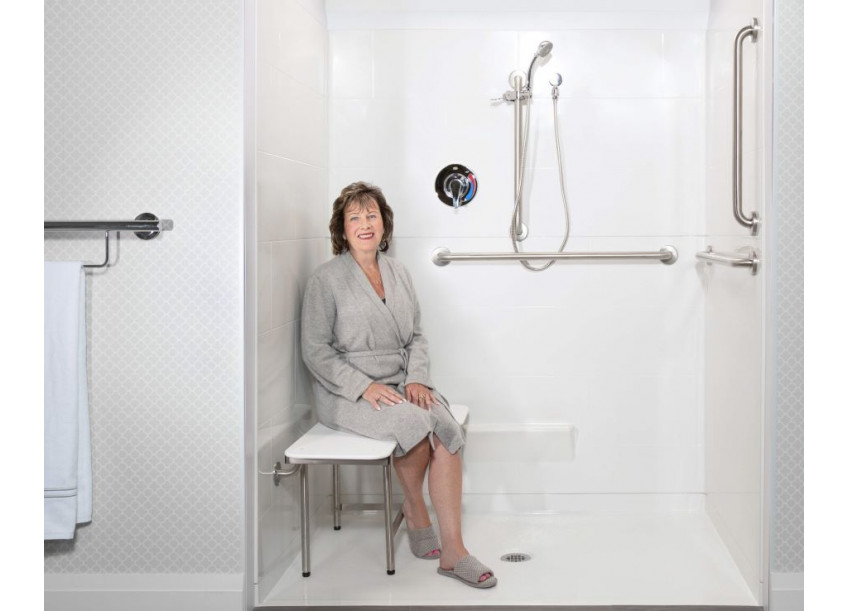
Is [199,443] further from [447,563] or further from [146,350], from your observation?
[447,563]

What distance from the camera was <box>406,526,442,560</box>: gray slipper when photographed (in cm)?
280

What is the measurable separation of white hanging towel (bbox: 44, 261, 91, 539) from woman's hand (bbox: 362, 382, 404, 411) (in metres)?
0.86

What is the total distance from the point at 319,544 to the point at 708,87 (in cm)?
222

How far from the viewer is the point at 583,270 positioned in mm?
3225

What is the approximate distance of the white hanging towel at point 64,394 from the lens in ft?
7.37

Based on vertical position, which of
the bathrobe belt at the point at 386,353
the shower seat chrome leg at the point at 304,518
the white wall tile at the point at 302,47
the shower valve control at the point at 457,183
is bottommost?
the shower seat chrome leg at the point at 304,518

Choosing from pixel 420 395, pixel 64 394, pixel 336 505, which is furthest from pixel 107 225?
pixel 336 505

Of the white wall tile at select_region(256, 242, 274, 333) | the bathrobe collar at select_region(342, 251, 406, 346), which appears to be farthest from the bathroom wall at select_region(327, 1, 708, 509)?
the white wall tile at select_region(256, 242, 274, 333)

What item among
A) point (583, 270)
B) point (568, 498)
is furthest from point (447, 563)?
point (583, 270)

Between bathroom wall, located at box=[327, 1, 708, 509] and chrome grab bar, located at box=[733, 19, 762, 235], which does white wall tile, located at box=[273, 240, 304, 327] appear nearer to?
bathroom wall, located at box=[327, 1, 708, 509]

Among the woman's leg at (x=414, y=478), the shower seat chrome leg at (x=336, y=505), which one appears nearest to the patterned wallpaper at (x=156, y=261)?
the woman's leg at (x=414, y=478)

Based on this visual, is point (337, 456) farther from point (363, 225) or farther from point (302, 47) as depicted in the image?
point (302, 47)

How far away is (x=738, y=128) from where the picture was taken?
252 centimetres

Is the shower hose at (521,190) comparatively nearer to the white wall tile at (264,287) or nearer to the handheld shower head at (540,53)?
the handheld shower head at (540,53)
